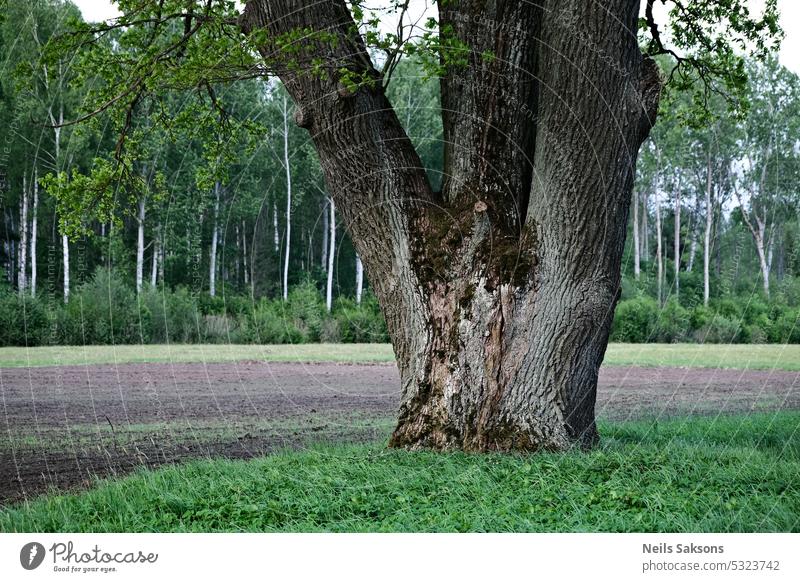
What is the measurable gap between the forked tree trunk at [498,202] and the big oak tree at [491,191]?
11 mm

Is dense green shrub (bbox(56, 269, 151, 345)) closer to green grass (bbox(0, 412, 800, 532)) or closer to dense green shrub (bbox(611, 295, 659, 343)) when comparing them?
green grass (bbox(0, 412, 800, 532))

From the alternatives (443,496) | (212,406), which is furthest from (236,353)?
(443,496)

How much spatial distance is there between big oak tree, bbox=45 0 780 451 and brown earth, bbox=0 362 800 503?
6.47 ft

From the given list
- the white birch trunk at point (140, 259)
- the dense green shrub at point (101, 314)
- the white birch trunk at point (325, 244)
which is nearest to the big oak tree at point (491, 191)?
the dense green shrub at point (101, 314)

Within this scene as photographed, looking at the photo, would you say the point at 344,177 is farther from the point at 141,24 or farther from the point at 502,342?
the point at 141,24

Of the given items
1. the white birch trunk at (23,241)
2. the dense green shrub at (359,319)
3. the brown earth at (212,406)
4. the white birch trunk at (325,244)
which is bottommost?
the brown earth at (212,406)

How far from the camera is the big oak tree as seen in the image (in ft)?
18.3

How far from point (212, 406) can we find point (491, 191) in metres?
5.49

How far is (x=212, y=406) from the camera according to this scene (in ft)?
31.8

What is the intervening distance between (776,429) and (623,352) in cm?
1154

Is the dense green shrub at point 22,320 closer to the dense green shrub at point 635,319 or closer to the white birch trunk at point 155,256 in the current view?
the white birch trunk at point 155,256

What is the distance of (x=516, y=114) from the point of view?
229 inches

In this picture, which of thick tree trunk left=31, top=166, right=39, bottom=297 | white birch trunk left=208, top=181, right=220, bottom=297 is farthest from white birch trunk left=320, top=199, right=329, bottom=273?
thick tree trunk left=31, top=166, right=39, bottom=297

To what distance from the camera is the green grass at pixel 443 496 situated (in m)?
4.04
